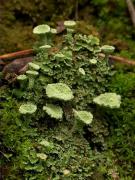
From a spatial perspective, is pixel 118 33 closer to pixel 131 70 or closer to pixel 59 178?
pixel 131 70

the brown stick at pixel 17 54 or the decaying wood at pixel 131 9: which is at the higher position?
the decaying wood at pixel 131 9

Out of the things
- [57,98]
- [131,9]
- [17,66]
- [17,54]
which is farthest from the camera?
[131,9]

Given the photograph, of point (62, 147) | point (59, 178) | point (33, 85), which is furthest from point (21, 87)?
point (59, 178)

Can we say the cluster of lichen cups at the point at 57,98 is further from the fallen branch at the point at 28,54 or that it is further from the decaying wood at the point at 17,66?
the fallen branch at the point at 28,54

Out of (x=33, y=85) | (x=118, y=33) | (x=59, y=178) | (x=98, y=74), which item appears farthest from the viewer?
(x=118, y=33)

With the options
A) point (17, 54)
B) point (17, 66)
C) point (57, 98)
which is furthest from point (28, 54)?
point (57, 98)

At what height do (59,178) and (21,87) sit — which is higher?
(21,87)

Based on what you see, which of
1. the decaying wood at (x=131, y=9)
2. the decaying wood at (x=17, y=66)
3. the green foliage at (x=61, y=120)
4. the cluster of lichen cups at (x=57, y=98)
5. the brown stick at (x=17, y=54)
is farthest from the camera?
the decaying wood at (x=131, y=9)

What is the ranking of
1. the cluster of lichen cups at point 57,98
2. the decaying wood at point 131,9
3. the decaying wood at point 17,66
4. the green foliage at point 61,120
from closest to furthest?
the green foliage at point 61,120
the cluster of lichen cups at point 57,98
the decaying wood at point 17,66
the decaying wood at point 131,9

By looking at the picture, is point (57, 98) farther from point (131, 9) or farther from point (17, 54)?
point (131, 9)

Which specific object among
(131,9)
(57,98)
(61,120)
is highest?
(131,9)

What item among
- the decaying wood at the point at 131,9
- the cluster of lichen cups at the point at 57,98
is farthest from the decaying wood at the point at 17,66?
the decaying wood at the point at 131,9
